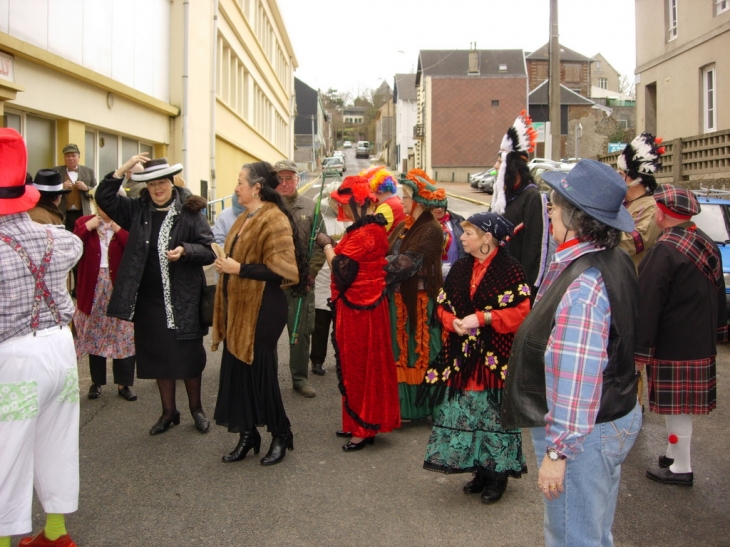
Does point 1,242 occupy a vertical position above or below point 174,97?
below

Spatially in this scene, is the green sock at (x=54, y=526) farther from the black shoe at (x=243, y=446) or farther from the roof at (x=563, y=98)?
the roof at (x=563, y=98)

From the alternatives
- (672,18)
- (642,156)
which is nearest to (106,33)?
(642,156)

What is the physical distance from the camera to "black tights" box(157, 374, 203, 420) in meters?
5.31

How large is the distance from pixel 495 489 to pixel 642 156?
3500 mm

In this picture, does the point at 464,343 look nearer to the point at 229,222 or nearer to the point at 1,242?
the point at 1,242

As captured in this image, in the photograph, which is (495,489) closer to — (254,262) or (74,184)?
(254,262)

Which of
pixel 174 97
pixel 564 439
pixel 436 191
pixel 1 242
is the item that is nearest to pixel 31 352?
pixel 1 242

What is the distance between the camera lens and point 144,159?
4840 mm

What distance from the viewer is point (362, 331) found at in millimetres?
5039

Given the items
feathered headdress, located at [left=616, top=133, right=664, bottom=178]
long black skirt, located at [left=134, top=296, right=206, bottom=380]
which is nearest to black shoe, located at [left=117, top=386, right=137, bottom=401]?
long black skirt, located at [left=134, top=296, right=206, bottom=380]

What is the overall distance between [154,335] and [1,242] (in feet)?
6.85

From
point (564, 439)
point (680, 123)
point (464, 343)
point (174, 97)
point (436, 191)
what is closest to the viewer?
point (564, 439)

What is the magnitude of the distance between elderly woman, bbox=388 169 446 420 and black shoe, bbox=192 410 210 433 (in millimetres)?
1561

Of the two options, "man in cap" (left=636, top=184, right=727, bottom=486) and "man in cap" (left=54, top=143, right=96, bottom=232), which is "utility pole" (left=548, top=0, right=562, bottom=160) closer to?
"man in cap" (left=54, top=143, right=96, bottom=232)
